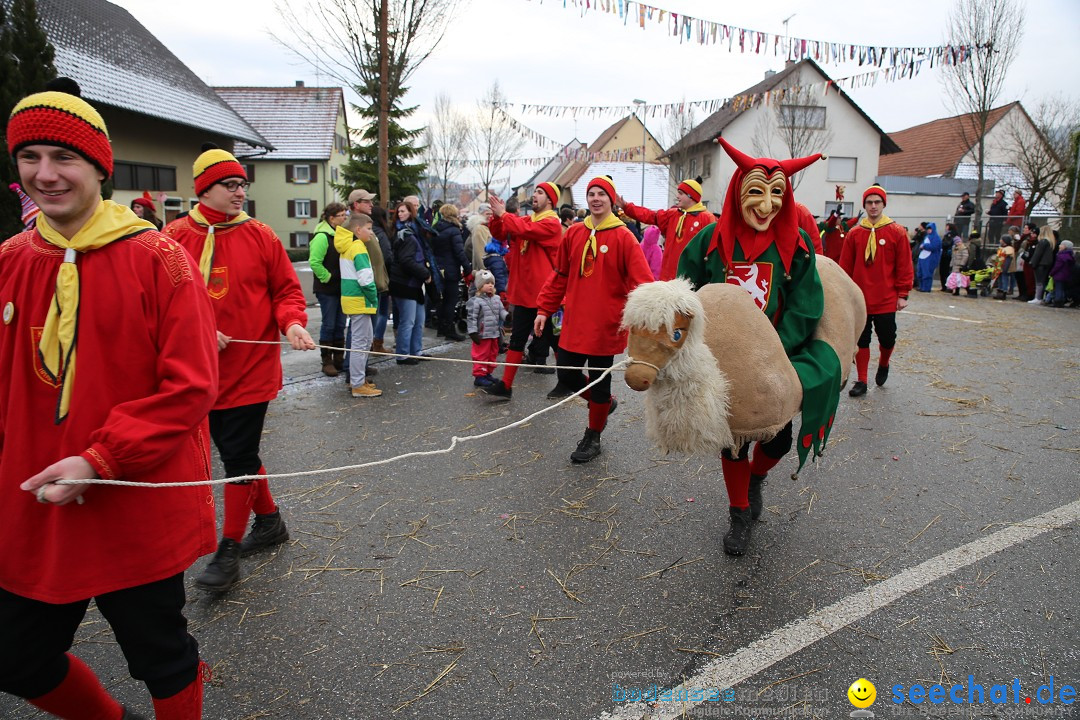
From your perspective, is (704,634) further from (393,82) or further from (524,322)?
(393,82)

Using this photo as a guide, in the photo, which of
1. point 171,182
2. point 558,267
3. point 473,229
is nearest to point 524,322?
point 558,267

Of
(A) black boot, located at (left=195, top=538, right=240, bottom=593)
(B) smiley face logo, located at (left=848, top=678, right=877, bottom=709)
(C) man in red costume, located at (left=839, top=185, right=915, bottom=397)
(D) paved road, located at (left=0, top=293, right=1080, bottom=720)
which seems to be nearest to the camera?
(B) smiley face logo, located at (left=848, top=678, right=877, bottom=709)

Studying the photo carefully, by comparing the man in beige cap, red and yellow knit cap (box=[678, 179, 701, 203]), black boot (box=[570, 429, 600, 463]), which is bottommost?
black boot (box=[570, 429, 600, 463])

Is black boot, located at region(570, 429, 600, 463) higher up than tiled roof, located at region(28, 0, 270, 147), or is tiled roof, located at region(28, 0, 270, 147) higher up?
tiled roof, located at region(28, 0, 270, 147)

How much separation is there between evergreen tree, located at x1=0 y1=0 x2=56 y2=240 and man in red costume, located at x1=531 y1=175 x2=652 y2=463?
29.1 ft

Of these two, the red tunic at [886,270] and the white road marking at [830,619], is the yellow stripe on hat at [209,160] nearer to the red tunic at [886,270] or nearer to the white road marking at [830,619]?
the white road marking at [830,619]

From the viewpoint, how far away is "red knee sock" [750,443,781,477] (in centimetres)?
382

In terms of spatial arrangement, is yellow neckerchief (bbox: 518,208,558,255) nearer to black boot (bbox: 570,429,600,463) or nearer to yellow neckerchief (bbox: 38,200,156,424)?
black boot (bbox: 570,429,600,463)

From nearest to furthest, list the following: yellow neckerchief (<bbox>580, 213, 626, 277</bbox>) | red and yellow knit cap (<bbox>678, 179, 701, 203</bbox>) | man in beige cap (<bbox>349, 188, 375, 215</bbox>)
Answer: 1. yellow neckerchief (<bbox>580, 213, 626, 277</bbox>)
2. man in beige cap (<bbox>349, 188, 375, 215</bbox>)
3. red and yellow knit cap (<bbox>678, 179, 701, 203</bbox>)

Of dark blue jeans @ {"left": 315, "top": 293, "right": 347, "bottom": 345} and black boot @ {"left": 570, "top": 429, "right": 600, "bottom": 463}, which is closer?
black boot @ {"left": 570, "top": 429, "right": 600, "bottom": 463}

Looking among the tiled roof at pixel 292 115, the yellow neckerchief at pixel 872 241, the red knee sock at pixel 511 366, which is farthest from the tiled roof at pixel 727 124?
the red knee sock at pixel 511 366

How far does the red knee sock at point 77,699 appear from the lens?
206 cm

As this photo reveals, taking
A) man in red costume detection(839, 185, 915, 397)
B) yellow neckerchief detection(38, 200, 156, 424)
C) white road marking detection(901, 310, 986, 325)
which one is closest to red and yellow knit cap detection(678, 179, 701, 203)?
man in red costume detection(839, 185, 915, 397)

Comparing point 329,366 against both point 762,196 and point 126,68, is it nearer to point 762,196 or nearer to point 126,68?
point 762,196
